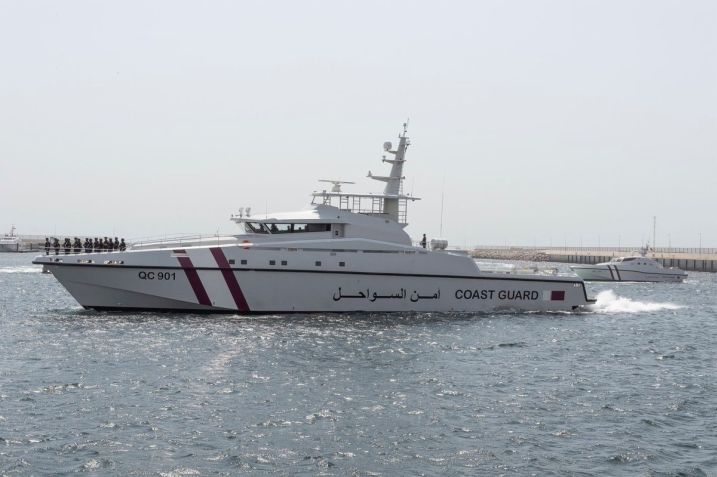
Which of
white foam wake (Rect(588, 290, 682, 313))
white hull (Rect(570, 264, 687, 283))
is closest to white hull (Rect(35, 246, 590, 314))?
white foam wake (Rect(588, 290, 682, 313))

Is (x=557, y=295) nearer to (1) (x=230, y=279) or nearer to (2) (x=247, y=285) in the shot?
(2) (x=247, y=285)

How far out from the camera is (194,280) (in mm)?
27281

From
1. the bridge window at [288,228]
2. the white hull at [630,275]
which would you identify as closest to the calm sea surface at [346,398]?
the bridge window at [288,228]

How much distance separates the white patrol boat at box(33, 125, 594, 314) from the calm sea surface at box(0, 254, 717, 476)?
1.30 meters

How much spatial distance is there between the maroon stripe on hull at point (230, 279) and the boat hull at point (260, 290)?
36mm

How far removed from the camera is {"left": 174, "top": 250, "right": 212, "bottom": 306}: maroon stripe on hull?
27.1m

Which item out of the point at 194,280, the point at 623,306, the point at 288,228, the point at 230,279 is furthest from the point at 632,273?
the point at 194,280

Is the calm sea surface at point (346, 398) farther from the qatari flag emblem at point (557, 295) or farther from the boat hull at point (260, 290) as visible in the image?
the qatari flag emblem at point (557, 295)

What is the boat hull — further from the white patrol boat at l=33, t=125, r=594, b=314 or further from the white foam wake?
the white foam wake

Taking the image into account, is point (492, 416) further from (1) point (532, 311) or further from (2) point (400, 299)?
(1) point (532, 311)

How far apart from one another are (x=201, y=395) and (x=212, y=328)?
9.11m

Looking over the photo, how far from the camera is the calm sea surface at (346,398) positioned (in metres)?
11.8

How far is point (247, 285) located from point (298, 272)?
6.32 ft

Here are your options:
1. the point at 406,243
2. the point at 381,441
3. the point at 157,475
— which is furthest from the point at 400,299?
the point at 157,475
